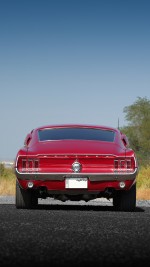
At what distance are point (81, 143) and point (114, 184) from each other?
3.00ft

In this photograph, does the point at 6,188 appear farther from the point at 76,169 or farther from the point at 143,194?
the point at 76,169

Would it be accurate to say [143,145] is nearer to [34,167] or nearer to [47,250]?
[34,167]

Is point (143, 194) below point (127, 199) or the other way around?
below

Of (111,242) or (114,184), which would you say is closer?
(111,242)

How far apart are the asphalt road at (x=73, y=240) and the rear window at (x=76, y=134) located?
2001mm

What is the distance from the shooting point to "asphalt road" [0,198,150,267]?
495 centimetres

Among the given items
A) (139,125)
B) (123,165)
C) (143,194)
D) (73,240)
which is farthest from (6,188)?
(139,125)

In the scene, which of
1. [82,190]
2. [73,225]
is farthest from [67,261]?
[82,190]

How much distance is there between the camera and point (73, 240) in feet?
20.4

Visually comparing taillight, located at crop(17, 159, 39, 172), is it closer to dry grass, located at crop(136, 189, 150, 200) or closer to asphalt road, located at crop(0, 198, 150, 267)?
asphalt road, located at crop(0, 198, 150, 267)

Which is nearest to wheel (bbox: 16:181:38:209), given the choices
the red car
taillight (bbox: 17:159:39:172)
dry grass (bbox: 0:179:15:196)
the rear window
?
the red car

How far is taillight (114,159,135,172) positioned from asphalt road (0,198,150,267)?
4.22 ft

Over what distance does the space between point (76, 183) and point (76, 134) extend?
42.1 inches

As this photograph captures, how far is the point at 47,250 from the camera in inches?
216
